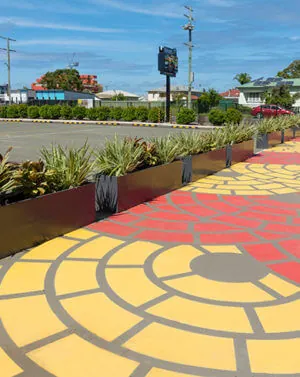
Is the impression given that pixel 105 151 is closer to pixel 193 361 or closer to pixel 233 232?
pixel 233 232

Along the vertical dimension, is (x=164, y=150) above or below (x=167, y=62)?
below

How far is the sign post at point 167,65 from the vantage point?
29172 millimetres

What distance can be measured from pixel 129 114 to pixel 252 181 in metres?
23.9

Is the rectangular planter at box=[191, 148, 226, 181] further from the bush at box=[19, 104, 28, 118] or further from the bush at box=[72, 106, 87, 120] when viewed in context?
the bush at box=[19, 104, 28, 118]

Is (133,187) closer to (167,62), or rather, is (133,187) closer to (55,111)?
(167,62)

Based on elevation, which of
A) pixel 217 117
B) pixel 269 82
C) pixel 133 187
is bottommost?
pixel 133 187

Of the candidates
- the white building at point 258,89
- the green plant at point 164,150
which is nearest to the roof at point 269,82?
the white building at point 258,89

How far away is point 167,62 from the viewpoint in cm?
2962

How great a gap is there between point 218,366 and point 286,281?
55.4 inches

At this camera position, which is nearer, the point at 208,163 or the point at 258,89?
the point at 208,163

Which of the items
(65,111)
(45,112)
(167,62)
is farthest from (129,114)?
(45,112)

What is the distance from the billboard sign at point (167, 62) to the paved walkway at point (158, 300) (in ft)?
83.9

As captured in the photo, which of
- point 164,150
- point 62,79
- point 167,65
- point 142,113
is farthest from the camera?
point 62,79

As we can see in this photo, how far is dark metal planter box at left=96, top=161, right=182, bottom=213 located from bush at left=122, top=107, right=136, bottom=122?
2426cm
